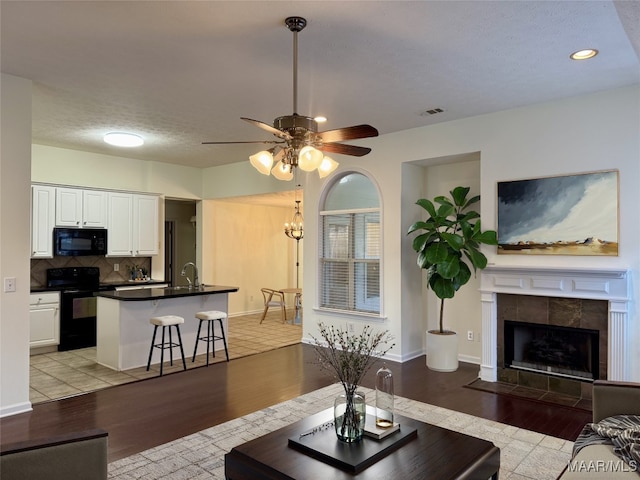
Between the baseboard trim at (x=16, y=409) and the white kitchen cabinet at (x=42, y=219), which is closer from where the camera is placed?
the baseboard trim at (x=16, y=409)

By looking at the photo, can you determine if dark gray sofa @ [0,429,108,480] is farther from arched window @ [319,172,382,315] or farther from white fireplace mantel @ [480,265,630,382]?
arched window @ [319,172,382,315]

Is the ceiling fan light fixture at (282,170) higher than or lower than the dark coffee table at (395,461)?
higher

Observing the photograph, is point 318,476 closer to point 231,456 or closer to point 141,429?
point 231,456

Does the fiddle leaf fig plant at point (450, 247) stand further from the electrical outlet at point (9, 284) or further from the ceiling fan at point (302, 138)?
the electrical outlet at point (9, 284)

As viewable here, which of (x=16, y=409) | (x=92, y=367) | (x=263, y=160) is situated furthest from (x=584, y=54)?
(x=92, y=367)

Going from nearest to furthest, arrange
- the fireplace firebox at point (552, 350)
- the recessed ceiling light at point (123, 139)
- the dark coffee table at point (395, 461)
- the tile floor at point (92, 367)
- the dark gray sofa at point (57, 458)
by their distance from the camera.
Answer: the dark gray sofa at point (57, 458)
the dark coffee table at point (395, 461)
the fireplace firebox at point (552, 350)
the tile floor at point (92, 367)
the recessed ceiling light at point (123, 139)

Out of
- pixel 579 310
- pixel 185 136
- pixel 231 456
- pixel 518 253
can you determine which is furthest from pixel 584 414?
pixel 185 136

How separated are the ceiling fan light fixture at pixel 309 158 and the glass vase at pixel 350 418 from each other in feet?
4.59

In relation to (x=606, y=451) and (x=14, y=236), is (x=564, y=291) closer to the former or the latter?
(x=606, y=451)

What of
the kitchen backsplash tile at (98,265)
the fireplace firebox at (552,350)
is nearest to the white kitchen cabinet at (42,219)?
the kitchen backsplash tile at (98,265)

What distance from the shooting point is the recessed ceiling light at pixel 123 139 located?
5.77 meters

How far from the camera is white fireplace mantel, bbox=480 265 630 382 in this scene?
3.97 meters

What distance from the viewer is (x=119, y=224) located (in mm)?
7250

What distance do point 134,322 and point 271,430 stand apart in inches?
105
